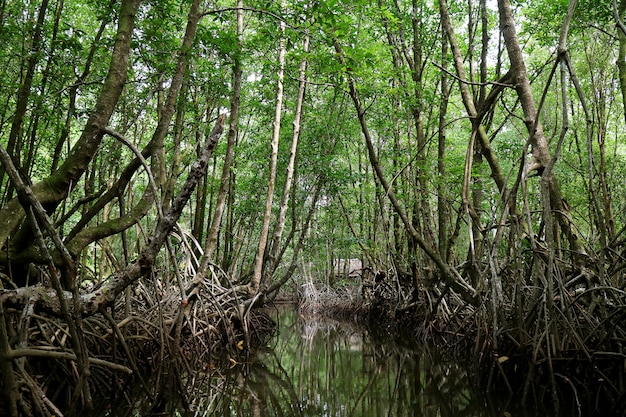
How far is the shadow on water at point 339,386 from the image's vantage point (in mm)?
3578

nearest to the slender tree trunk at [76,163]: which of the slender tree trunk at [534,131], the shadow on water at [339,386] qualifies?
the shadow on water at [339,386]

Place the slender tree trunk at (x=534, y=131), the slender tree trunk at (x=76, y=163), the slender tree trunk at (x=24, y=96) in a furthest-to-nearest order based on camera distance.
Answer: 1. the slender tree trunk at (x=24, y=96)
2. the slender tree trunk at (x=534, y=131)
3. the slender tree trunk at (x=76, y=163)

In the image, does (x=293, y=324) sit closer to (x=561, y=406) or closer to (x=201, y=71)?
(x=201, y=71)

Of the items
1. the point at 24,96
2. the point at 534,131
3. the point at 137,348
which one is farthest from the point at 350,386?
the point at 24,96

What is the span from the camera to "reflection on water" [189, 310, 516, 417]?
→ 3.63 metres

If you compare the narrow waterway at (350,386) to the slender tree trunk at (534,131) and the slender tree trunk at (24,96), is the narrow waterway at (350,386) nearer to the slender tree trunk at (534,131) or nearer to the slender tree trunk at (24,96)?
the slender tree trunk at (534,131)

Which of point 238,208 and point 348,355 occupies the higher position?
point 238,208

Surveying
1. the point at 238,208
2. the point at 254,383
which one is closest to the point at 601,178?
the point at 254,383

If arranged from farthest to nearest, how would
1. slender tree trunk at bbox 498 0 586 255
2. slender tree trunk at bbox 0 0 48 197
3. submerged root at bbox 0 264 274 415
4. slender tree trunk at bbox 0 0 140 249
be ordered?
slender tree trunk at bbox 0 0 48 197, slender tree trunk at bbox 498 0 586 255, submerged root at bbox 0 264 274 415, slender tree trunk at bbox 0 0 140 249

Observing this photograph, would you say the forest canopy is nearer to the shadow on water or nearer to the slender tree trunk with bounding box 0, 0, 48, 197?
the slender tree trunk with bounding box 0, 0, 48, 197

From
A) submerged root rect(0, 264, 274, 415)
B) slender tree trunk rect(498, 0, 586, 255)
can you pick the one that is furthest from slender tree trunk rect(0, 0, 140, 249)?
slender tree trunk rect(498, 0, 586, 255)

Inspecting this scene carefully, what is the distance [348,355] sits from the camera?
644 centimetres

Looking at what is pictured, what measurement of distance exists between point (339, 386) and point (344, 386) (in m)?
0.05

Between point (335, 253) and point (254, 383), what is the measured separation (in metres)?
12.3
